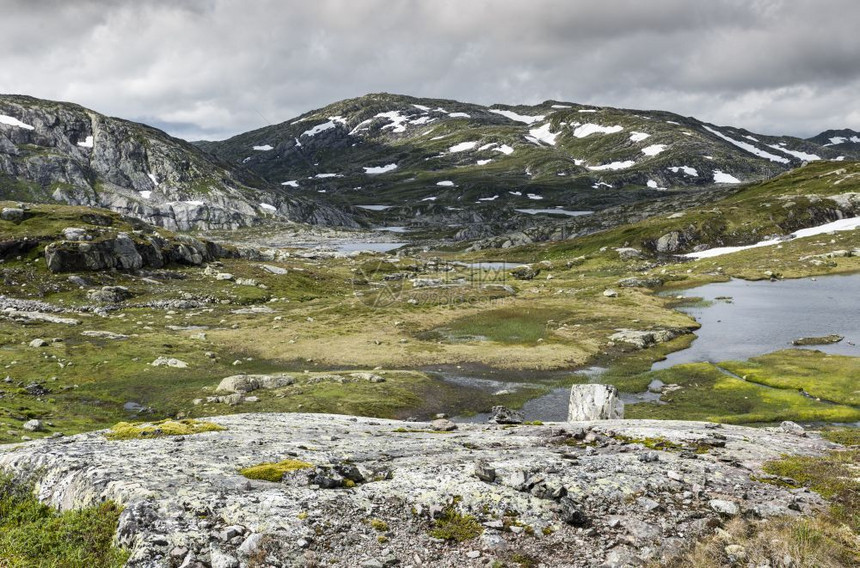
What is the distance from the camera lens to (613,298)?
411 feet

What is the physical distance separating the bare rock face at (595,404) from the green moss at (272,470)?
92.8 ft

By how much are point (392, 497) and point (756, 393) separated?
187ft

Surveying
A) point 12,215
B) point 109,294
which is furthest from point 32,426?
point 12,215

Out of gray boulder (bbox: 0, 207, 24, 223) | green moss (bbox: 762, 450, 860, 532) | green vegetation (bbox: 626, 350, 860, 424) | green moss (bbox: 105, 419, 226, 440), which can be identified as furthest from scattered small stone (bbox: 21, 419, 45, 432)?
gray boulder (bbox: 0, 207, 24, 223)

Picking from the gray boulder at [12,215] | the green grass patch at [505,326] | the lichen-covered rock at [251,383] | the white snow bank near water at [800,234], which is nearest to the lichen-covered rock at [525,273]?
the green grass patch at [505,326]

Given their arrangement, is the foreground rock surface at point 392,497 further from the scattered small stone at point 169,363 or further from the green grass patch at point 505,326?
the green grass patch at point 505,326

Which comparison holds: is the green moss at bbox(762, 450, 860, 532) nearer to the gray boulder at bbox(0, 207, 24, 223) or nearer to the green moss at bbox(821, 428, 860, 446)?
the green moss at bbox(821, 428, 860, 446)

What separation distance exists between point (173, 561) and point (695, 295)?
137m

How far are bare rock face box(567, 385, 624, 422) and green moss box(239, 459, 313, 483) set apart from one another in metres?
28.3

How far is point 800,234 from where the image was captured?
192875 millimetres

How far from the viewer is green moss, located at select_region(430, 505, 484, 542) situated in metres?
15.6

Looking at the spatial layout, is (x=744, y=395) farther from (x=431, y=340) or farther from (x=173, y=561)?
(x=173, y=561)

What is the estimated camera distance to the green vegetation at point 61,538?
13328 mm

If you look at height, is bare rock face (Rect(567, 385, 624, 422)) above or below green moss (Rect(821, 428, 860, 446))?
below
